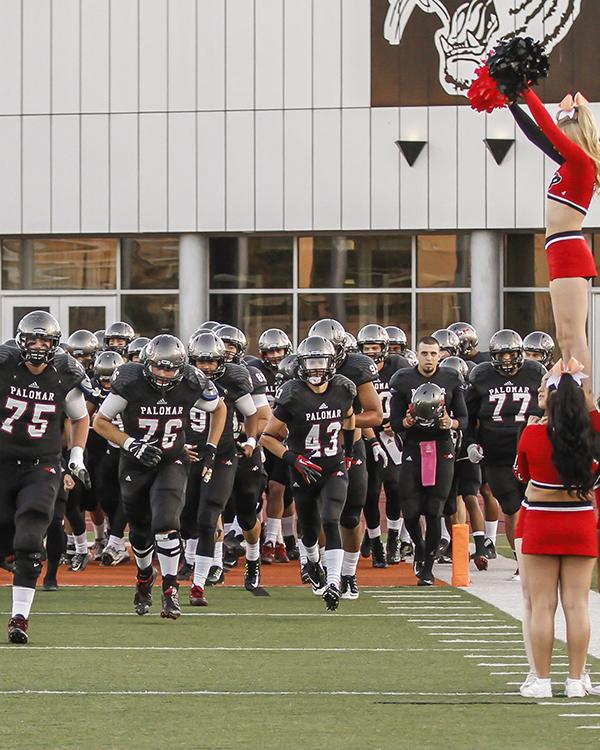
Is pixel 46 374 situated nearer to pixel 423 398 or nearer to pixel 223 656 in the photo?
pixel 223 656

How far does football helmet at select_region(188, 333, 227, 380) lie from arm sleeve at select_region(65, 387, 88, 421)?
6.39 feet

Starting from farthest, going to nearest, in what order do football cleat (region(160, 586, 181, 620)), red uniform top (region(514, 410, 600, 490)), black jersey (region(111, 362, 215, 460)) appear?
black jersey (region(111, 362, 215, 460)) → football cleat (region(160, 586, 181, 620)) → red uniform top (region(514, 410, 600, 490))

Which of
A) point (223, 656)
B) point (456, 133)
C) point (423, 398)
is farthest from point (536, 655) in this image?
point (456, 133)

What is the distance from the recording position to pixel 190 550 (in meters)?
13.6

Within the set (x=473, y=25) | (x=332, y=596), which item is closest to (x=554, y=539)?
(x=332, y=596)

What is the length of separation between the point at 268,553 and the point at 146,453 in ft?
15.3

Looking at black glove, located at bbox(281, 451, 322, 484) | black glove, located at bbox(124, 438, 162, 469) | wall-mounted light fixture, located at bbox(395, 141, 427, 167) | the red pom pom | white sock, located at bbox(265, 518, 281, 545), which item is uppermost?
wall-mounted light fixture, located at bbox(395, 141, 427, 167)

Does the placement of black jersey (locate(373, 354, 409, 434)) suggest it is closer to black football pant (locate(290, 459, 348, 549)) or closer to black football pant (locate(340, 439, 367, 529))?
black football pant (locate(340, 439, 367, 529))

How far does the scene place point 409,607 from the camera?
12.1m

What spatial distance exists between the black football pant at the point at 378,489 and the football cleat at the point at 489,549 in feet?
2.56

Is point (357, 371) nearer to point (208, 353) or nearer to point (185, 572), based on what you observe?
point (208, 353)

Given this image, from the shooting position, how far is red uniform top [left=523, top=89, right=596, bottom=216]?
774cm

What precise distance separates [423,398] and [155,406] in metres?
2.85

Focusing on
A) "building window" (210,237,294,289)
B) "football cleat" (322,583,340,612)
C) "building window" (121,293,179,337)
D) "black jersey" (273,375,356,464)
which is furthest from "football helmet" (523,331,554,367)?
"building window" (121,293,179,337)
